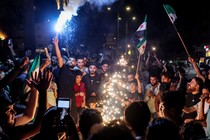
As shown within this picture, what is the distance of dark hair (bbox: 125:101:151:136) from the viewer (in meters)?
3.31

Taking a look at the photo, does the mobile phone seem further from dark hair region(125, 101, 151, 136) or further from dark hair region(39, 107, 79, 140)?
dark hair region(125, 101, 151, 136)

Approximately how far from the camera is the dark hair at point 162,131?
8.36 ft

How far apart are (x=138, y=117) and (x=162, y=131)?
83 centimetres

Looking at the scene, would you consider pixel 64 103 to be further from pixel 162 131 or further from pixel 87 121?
pixel 162 131

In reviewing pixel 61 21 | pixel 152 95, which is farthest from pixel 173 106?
pixel 61 21

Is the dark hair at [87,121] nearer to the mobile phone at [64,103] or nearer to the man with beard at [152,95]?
the mobile phone at [64,103]

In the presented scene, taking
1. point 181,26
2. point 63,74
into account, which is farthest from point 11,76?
point 181,26

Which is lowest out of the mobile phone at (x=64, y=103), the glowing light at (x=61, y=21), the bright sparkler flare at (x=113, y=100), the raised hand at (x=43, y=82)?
the bright sparkler flare at (x=113, y=100)

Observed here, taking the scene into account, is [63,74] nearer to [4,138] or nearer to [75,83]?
[75,83]

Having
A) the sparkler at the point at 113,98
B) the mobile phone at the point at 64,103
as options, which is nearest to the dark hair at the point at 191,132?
the mobile phone at the point at 64,103

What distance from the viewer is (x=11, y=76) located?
491cm

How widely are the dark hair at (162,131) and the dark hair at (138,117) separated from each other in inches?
25.3

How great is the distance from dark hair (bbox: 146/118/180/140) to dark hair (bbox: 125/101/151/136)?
643 mm

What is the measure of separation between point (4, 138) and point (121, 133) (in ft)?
5.77
